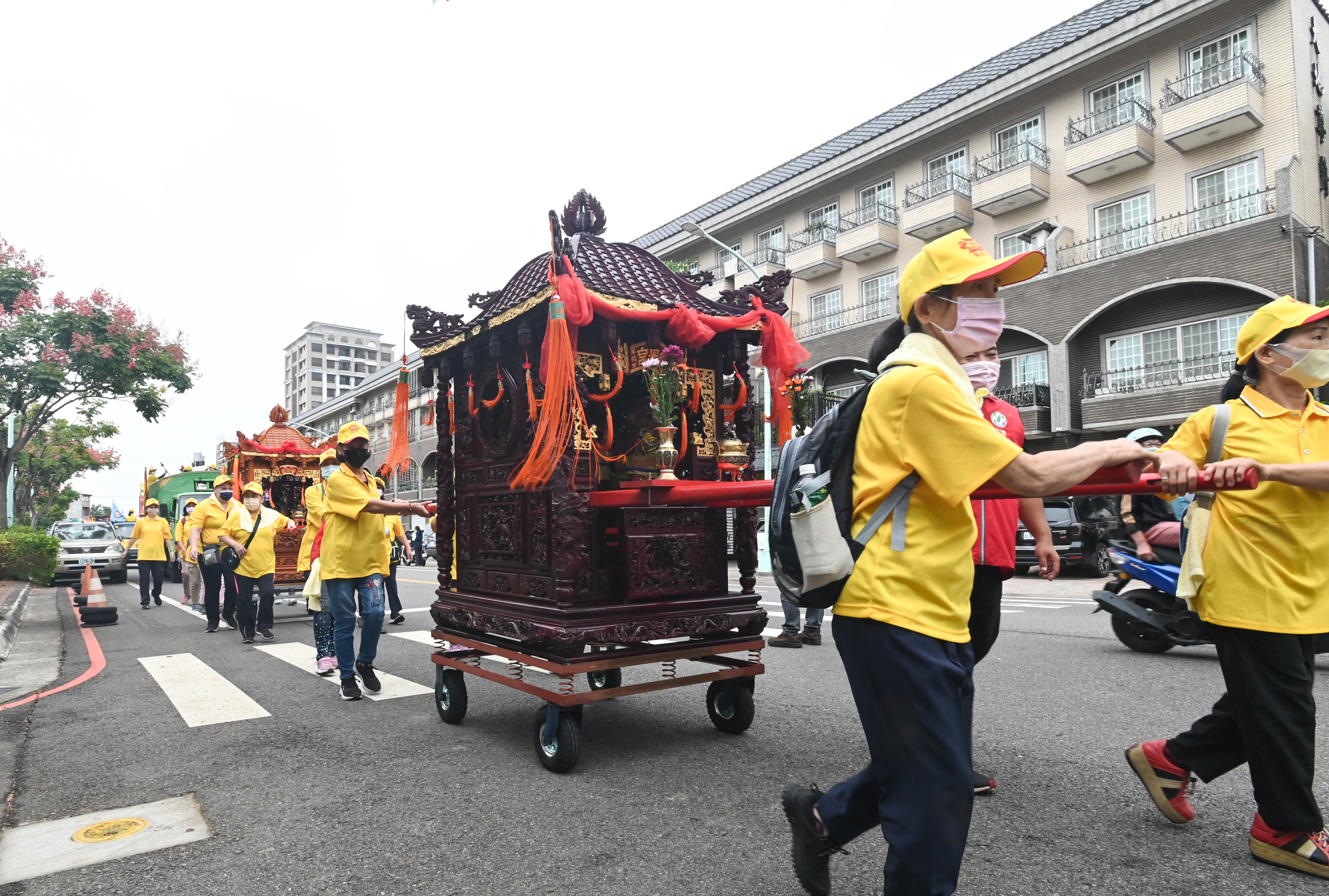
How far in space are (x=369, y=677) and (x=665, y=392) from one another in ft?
11.0

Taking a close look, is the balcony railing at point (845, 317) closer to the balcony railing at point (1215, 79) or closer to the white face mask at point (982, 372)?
the balcony railing at point (1215, 79)

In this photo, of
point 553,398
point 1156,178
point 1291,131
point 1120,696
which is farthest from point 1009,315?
point 553,398

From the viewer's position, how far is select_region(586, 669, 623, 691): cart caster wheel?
5715 mm

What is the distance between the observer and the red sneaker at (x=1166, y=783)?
128 inches

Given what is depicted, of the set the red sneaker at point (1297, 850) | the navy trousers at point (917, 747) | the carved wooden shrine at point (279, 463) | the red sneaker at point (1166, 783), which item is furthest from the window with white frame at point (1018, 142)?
the navy trousers at point (917, 747)

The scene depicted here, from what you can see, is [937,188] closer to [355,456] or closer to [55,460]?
[355,456]

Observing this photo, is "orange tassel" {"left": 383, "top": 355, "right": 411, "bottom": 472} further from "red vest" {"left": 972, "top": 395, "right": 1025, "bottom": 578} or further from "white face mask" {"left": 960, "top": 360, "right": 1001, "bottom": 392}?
"white face mask" {"left": 960, "top": 360, "right": 1001, "bottom": 392}

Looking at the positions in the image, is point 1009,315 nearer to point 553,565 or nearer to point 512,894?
point 553,565

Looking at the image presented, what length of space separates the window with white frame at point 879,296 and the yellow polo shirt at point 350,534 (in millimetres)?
20849

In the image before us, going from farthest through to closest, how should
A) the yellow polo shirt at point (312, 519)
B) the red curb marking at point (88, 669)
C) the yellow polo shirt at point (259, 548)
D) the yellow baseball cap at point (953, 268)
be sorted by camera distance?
the yellow polo shirt at point (259, 548) < the yellow polo shirt at point (312, 519) < the red curb marking at point (88, 669) < the yellow baseball cap at point (953, 268)

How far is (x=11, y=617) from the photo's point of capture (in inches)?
449

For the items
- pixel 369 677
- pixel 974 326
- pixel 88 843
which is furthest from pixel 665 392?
pixel 369 677

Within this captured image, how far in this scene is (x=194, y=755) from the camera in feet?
15.6

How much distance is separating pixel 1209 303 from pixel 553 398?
19.0 m
